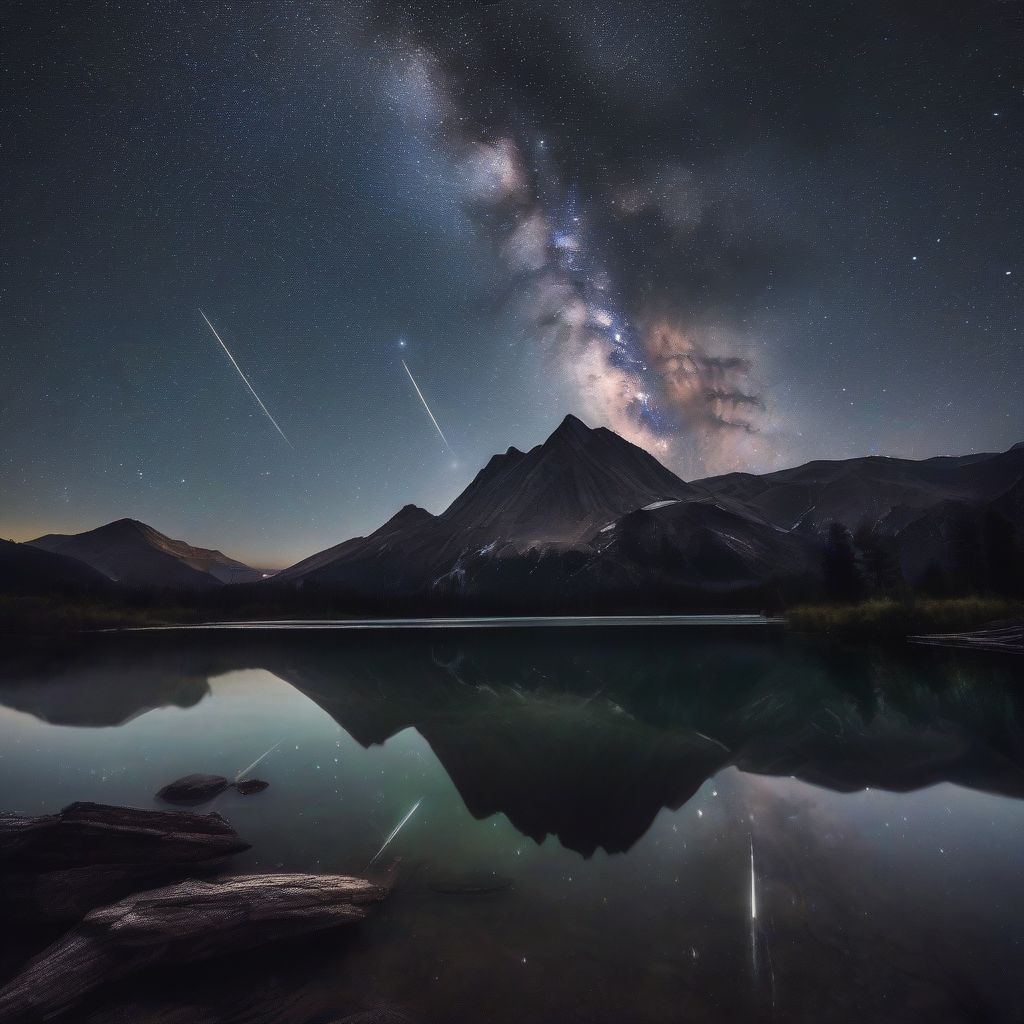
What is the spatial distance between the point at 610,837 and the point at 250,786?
1017 centimetres

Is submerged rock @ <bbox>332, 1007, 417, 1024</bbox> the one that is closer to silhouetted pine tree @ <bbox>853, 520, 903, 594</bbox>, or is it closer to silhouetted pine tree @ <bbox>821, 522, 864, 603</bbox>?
silhouetted pine tree @ <bbox>821, 522, 864, 603</bbox>

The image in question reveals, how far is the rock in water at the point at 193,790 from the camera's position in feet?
44.1

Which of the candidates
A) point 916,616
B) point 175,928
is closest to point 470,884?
point 175,928

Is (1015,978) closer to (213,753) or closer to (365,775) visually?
(365,775)

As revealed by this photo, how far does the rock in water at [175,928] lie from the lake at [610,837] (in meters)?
0.24

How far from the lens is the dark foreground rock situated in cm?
748

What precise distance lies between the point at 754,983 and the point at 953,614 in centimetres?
A: 5626

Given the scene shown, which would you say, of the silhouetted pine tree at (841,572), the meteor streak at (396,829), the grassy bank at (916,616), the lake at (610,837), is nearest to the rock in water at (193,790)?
the lake at (610,837)

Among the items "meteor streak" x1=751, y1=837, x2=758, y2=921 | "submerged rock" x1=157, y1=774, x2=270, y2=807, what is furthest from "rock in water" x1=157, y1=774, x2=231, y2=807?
"meteor streak" x1=751, y1=837, x2=758, y2=921

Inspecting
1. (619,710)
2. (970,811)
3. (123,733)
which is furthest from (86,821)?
(619,710)

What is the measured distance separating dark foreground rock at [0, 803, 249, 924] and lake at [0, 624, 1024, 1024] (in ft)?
1.59

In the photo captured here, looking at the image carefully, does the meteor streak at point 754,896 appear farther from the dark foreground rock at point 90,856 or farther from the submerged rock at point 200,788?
the submerged rock at point 200,788

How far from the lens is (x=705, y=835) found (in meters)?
11.1

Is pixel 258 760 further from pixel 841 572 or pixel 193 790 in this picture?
pixel 841 572
